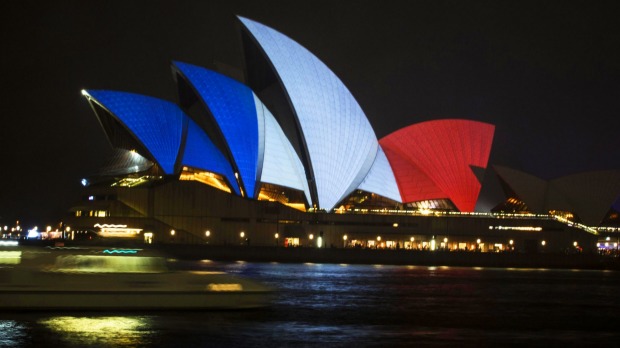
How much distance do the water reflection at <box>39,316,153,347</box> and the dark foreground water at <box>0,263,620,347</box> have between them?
0.02m

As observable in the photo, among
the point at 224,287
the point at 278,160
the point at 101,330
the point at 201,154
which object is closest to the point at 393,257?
the point at 278,160

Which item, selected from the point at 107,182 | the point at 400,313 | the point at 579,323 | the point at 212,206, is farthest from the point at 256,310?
the point at 107,182

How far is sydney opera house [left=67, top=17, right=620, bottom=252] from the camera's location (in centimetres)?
6681

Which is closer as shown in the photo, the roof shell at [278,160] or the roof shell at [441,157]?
the roof shell at [278,160]

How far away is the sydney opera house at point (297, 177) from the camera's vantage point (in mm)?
66812

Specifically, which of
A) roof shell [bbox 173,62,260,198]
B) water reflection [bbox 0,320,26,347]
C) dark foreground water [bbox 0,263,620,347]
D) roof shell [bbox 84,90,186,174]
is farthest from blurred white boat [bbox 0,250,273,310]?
roof shell [bbox 84,90,186,174]

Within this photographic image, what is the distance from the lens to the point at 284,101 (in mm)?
67562

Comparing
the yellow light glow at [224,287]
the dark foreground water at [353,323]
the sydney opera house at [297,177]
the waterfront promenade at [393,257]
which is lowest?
the dark foreground water at [353,323]

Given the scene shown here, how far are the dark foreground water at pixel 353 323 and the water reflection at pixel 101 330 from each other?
2 centimetres

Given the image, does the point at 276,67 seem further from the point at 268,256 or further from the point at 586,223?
the point at 586,223

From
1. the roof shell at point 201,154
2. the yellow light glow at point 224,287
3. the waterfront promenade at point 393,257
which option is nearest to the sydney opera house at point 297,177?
the roof shell at point 201,154

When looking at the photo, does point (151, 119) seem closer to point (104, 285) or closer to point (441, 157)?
point (441, 157)

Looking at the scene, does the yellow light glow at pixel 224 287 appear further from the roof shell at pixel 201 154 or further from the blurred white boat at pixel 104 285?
the roof shell at pixel 201 154

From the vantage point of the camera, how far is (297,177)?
70688 millimetres
